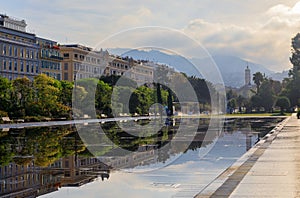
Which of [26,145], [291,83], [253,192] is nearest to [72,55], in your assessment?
[291,83]

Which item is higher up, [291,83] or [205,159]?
[291,83]

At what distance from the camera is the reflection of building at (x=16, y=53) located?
74688mm

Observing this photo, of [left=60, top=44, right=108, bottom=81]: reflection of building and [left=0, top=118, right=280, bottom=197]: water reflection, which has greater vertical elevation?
[left=60, top=44, right=108, bottom=81]: reflection of building

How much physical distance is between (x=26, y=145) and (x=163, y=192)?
1411 centimetres

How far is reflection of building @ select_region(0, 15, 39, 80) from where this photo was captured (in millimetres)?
74688

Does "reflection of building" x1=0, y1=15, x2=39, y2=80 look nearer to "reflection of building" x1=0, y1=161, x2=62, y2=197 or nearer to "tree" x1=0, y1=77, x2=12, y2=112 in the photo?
"tree" x1=0, y1=77, x2=12, y2=112

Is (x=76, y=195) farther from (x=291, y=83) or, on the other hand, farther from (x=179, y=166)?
(x=291, y=83)

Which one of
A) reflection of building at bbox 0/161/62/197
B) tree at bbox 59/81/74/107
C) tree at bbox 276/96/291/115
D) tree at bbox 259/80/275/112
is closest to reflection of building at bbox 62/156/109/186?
reflection of building at bbox 0/161/62/197

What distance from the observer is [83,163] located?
52.3 ft

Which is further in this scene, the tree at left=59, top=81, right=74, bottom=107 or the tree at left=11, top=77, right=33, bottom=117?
the tree at left=59, top=81, right=74, bottom=107

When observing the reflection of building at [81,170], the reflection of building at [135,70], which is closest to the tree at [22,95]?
the reflection of building at [135,70]

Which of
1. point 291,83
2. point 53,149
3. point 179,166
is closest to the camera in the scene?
point 179,166

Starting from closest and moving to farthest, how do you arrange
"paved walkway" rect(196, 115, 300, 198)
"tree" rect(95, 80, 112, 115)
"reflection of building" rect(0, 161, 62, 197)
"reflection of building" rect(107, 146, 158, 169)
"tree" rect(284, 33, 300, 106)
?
1. "paved walkway" rect(196, 115, 300, 198)
2. "reflection of building" rect(0, 161, 62, 197)
3. "reflection of building" rect(107, 146, 158, 169)
4. "tree" rect(95, 80, 112, 115)
5. "tree" rect(284, 33, 300, 106)

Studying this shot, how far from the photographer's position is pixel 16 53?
257 feet
